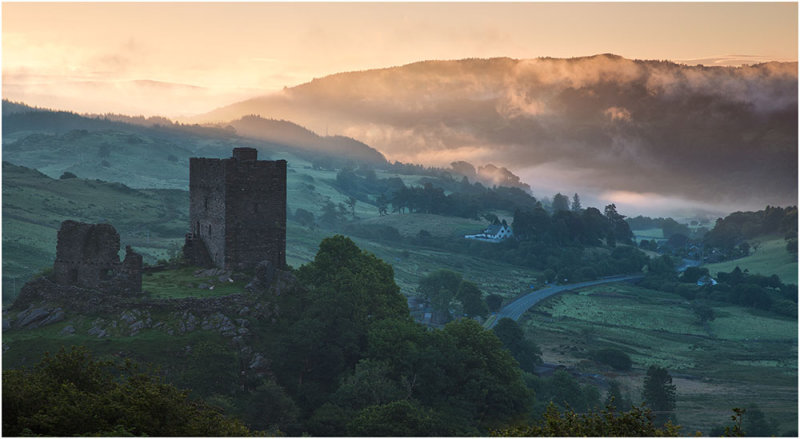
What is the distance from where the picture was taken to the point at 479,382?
42.0m

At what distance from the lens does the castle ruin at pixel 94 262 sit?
132ft

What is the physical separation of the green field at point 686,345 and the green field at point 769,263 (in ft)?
95.0

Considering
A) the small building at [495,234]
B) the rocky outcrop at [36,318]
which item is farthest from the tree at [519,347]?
the small building at [495,234]

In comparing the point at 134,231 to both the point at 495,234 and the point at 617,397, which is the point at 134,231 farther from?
the point at 617,397

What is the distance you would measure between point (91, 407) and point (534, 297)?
90.9 meters

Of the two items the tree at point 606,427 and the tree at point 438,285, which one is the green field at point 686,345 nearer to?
the tree at point 438,285

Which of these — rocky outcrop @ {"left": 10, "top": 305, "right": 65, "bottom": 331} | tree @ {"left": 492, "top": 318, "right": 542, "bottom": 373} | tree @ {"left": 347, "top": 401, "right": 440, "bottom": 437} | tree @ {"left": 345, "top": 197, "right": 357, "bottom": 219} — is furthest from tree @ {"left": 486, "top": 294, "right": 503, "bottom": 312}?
tree @ {"left": 345, "top": 197, "right": 357, "bottom": 219}

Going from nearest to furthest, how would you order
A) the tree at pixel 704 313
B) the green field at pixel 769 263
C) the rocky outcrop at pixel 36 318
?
the rocky outcrop at pixel 36 318
the tree at pixel 704 313
the green field at pixel 769 263

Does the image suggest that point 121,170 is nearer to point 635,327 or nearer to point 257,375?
point 635,327

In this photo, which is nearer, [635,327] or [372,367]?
[372,367]

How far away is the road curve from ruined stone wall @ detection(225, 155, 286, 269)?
46.6 meters

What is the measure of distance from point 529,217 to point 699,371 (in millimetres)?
80743

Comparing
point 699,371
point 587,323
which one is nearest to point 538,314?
point 587,323

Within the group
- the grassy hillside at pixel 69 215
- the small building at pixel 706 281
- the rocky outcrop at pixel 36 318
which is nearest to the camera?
the rocky outcrop at pixel 36 318
